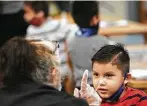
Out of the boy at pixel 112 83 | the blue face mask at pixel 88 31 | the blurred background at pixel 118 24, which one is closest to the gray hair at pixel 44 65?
the boy at pixel 112 83

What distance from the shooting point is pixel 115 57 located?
2.42m

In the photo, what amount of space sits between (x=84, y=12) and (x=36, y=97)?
1.83 meters

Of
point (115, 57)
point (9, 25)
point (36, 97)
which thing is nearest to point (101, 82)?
point (115, 57)

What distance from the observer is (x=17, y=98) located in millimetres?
2072

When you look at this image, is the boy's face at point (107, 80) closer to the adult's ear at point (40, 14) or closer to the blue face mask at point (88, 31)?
the blue face mask at point (88, 31)

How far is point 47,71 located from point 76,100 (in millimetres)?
197

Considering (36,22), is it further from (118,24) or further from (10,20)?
(118,24)

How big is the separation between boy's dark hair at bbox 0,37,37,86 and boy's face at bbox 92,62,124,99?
0.41 meters

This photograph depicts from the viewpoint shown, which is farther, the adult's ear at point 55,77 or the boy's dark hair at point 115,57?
the boy's dark hair at point 115,57

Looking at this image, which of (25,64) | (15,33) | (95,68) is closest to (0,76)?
(25,64)

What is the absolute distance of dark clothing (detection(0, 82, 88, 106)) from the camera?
2.07 m

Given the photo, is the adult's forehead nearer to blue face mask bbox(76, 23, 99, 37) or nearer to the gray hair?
Answer: the gray hair

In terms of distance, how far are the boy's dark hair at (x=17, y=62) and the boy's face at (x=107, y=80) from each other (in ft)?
1.35

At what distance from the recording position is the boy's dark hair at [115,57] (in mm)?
2410
